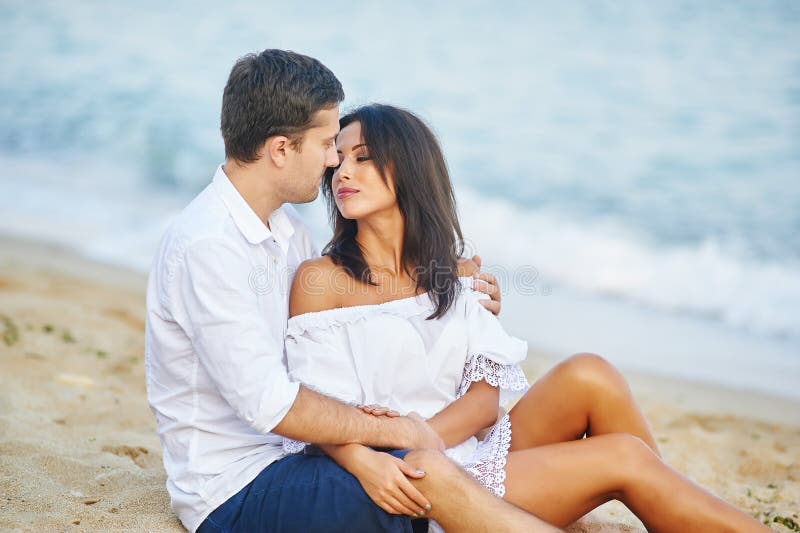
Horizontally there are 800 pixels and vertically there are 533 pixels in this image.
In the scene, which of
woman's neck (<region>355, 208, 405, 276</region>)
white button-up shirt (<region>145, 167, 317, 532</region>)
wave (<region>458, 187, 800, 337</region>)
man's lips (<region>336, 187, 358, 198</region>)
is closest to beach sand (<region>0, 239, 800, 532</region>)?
white button-up shirt (<region>145, 167, 317, 532</region>)

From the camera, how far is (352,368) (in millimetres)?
2859

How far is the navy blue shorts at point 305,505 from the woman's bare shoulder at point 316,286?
53 cm

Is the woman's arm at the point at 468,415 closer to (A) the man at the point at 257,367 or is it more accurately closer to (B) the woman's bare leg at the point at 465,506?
(A) the man at the point at 257,367

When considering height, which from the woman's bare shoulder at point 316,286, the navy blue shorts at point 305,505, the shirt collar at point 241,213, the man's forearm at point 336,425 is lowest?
the navy blue shorts at point 305,505

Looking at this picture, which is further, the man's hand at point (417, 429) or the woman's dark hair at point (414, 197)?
the woman's dark hair at point (414, 197)

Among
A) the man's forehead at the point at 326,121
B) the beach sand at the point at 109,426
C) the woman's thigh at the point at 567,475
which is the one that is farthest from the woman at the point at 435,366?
the beach sand at the point at 109,426

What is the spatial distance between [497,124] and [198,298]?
10.5 meters

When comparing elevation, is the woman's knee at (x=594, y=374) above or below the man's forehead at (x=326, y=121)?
below

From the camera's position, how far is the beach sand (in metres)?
3.04

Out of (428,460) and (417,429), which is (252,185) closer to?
(417,429)

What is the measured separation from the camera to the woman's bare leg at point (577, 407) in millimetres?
2951

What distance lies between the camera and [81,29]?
15.8 meters

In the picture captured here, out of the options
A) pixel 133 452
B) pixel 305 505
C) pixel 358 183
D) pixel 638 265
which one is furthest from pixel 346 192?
pixel 638 265

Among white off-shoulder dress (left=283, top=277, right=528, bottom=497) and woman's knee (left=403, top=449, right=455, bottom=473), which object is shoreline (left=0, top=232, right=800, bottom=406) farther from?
woman's knee (left=403, top=449, right=455, bottom=473)
